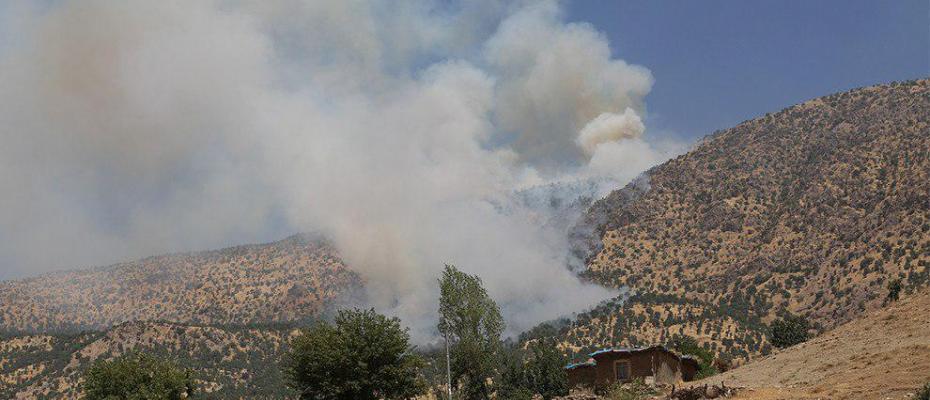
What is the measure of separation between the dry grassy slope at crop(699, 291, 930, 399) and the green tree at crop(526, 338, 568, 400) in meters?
20.5

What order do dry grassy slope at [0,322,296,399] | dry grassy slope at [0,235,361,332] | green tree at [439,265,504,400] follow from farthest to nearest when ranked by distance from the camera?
dry grassy slope at [0,235,361,332] < dry grassy slope at [0,322,296,399] < green tree at [439,265,504,400]

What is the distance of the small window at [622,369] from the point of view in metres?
59.2

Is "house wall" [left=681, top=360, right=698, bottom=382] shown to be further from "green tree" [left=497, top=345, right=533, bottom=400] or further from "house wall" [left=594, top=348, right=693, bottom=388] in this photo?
"green tree" [left=497, top=345, right=533, bottom=400]

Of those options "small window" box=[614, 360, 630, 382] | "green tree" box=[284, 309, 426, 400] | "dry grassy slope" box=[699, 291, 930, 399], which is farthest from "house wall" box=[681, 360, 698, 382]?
"green tree" box=[284, 309, 426, 400]

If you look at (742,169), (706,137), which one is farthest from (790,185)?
(706,137)

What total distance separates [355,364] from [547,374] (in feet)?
71.3

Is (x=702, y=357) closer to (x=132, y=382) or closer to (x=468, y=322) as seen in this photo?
(x=468, y=322)

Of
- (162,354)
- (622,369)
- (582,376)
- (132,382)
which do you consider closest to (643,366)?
(622,369)

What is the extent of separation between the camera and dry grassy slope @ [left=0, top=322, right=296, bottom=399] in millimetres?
108312

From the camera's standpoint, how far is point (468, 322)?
61.3 m

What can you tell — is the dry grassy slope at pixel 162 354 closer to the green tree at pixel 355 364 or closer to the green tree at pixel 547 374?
the green tree at pixel 547 374

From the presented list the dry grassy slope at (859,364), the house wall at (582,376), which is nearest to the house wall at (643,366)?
the house wall at (582,376)

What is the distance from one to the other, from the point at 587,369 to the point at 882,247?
2345 inches

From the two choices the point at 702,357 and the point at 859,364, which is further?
the point at 702,357
